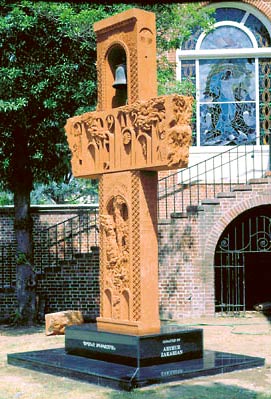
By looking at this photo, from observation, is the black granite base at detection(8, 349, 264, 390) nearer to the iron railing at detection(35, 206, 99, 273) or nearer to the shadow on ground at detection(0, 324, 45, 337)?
the shadow on ground at detection(0, 324, 45, 337)

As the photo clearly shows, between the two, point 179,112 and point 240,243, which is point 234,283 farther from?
point 179,112

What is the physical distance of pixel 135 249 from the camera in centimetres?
877

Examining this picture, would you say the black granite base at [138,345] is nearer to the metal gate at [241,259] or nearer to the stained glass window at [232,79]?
the metal gate at [241,259]

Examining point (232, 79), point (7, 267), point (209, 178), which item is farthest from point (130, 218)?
point (232, 79)

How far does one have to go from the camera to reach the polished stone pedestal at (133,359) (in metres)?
7.93

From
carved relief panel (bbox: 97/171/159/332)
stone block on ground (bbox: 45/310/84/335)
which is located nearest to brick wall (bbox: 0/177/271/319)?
stone block on ground (bbox: 45/310/84/335)

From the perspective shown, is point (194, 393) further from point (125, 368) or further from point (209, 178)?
point (209, 178)

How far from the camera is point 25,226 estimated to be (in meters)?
14.5

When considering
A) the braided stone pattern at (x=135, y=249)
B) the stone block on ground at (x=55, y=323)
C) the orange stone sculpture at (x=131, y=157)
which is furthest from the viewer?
the stone block on ground at (x=55, y=323)

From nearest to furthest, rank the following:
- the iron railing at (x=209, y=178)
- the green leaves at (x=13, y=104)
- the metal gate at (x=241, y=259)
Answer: the green leaves at (x=13, y=104) < the metal gate at (x=241, y=259) < the iron railing at (x=209, y=178)

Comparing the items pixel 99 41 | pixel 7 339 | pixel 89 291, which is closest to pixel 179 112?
pixel 99 41

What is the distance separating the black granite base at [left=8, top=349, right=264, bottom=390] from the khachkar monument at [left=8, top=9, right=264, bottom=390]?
0.04ft

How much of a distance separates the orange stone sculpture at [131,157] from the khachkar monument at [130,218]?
0.04 feet

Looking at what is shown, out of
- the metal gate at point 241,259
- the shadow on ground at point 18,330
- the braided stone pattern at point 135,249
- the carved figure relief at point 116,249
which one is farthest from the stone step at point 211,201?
the braided stone pattern at point 135,249
